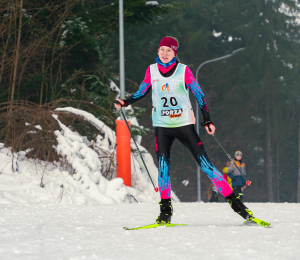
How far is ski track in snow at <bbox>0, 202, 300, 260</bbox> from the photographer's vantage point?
374cm

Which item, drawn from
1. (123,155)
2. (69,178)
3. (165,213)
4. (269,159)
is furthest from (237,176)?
(269,159)

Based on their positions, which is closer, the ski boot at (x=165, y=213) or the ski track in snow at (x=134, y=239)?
the ski track in snow at (x=134, y=239)

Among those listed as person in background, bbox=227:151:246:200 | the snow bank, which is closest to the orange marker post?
the snow bank

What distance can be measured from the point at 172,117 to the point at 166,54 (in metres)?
0.67

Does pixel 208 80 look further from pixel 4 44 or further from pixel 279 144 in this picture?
pixel 4 44

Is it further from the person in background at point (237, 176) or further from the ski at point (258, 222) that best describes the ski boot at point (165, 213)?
the person in background at point (237, 176)

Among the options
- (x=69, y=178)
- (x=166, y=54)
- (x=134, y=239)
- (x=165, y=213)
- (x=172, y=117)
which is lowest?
(x=134, y=239)

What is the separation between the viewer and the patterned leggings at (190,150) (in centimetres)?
511

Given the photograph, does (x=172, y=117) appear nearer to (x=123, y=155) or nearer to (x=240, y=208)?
(x=240, y=208)

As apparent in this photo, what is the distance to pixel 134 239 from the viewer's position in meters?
4.39

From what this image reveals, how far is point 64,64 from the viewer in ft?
45.0

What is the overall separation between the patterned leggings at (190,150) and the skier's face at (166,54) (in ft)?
2.34

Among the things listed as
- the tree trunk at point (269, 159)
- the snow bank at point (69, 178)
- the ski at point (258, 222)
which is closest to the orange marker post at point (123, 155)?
the snow bank at point (69, 178)

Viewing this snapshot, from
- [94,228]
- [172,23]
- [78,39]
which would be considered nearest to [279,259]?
[94,228]
